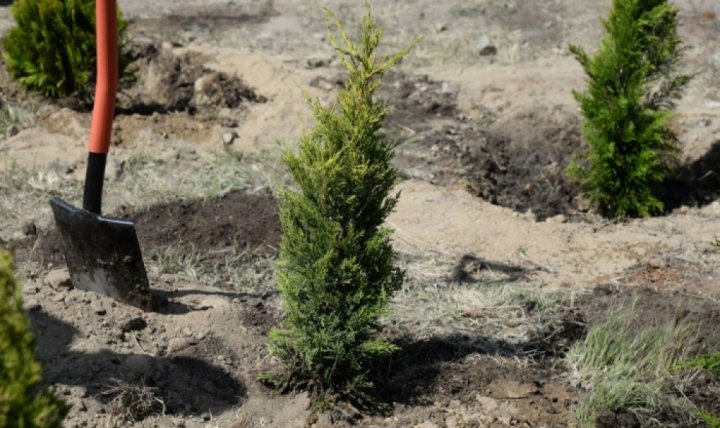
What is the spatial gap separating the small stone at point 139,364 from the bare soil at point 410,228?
0.05ft

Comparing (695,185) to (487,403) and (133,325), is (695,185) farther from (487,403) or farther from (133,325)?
(133,325)

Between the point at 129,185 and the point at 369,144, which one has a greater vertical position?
the point at 369,144

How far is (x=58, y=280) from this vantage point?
5.30 meters

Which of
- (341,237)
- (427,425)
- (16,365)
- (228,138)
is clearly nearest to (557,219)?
(228,138)

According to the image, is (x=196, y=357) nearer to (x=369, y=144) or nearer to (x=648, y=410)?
(x=369, y=144)

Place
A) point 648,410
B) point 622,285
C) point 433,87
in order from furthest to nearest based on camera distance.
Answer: point 433,87 < point 622,285 < point 648,410

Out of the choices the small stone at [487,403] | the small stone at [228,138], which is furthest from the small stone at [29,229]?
the small stone at [487,403]

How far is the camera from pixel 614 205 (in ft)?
24.8

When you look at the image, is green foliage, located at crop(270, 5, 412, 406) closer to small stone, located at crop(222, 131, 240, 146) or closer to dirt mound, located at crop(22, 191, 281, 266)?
dirt mound, located at crop(22, 191, 281, 266)

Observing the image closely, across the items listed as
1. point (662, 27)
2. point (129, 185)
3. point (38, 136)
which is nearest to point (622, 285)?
point (662, 27)

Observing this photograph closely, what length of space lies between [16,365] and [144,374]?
1.95 m

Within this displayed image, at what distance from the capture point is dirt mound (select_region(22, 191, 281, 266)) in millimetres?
6133

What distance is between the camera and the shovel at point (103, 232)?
511 cm

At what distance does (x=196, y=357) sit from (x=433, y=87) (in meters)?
4.82
